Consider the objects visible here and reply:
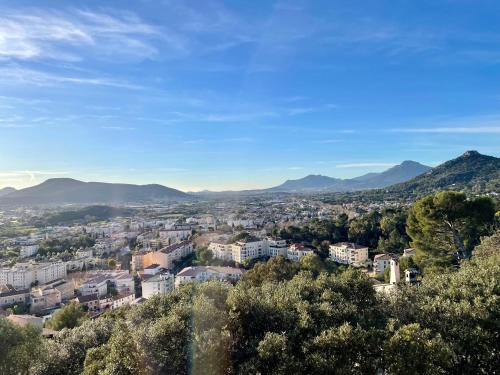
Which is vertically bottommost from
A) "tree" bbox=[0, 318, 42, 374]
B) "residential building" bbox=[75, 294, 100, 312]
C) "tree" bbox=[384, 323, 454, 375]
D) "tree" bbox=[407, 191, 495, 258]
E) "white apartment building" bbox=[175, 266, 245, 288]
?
"residential building" bbox=[75, 294, 100, 312]

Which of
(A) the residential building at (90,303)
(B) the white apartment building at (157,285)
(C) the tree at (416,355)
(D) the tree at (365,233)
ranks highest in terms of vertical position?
(C) the tree at (416,355)

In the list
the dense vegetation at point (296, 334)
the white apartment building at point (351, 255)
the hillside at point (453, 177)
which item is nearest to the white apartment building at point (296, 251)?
the white apartment building at point (351, 255)

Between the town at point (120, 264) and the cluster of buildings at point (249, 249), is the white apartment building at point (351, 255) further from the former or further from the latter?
the cluster of buildings at point (249, 249)

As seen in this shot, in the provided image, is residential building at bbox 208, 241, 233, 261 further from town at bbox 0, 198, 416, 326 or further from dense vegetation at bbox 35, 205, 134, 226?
dense vegetation at bbox 35, 205, 134, 226

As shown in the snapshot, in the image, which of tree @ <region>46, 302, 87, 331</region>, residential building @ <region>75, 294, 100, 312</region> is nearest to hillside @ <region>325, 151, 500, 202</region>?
residential building @ <region>75, 294, 100, 312</region>

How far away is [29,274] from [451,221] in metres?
45.3

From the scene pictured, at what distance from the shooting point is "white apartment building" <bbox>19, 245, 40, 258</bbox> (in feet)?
198

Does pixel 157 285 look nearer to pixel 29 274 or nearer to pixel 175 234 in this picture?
pixel 29 274

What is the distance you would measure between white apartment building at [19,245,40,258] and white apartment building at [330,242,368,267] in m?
45.6

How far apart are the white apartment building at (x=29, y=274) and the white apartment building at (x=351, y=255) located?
33.9 meters

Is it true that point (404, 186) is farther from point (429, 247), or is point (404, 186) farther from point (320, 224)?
point (429, 247)

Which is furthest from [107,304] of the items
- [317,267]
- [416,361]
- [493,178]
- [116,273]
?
[493,178]

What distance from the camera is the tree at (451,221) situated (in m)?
22.3

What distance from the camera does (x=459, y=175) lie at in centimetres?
12862
